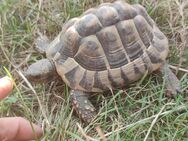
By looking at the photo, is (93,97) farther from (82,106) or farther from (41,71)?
(41,71)

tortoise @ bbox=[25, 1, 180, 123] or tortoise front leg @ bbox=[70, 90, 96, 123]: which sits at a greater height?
tortoise @ bbox=[25, 1, 180, 123]

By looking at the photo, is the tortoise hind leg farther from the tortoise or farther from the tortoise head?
the tortoise head

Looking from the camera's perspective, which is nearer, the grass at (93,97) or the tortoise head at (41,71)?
the grass at (93,97)

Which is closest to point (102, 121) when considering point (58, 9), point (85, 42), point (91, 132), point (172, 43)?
point (91, 132)

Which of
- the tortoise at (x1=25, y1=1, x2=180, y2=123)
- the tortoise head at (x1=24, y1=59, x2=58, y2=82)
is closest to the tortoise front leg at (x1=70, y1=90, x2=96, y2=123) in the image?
the tortoise at (x1=25, y1=1, x2=180, y2=123)

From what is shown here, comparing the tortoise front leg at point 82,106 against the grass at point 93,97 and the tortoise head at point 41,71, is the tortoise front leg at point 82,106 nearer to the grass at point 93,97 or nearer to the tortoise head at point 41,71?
the grass at point 93,97

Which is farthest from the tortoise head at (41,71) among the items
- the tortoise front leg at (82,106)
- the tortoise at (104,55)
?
the tortoise front leg at (82,106)

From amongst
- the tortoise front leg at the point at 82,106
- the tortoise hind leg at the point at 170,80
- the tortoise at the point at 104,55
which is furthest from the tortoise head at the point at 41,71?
the tortoise hind leg at the point at 170,80

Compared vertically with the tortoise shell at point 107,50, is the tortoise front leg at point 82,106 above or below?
below
